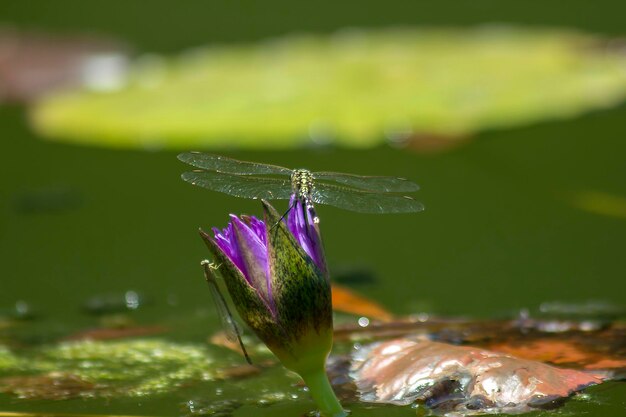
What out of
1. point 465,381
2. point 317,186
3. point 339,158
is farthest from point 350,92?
point 465,381

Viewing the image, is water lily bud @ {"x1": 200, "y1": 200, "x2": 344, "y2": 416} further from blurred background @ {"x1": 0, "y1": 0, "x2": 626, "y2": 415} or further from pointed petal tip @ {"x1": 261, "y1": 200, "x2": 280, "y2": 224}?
blurred background @ {"x1": 0, "y1": 0, "x2": 626, "y2": 415}

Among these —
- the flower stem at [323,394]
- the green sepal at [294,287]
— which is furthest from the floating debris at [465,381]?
the green sepal at [294,287]

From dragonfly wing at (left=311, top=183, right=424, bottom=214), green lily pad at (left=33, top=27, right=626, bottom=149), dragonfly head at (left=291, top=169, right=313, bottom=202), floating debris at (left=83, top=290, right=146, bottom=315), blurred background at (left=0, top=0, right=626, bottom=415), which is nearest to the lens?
dragonfly head at (left=291, top=169, right=313, bottom=202)

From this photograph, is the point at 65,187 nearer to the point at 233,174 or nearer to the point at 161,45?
the point at 233,174

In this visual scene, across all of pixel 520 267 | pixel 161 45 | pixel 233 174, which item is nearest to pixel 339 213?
pixel 520 267

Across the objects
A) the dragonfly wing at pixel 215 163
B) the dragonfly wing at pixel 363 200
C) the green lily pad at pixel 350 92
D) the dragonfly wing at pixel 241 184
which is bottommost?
the dragonfly wing at pixel 363 200

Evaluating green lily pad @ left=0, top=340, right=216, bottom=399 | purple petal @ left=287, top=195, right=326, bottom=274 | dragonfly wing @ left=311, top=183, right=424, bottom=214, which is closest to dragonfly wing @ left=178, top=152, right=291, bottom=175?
dragonfly wing @ left=311, top=183, right=424, bottom=214

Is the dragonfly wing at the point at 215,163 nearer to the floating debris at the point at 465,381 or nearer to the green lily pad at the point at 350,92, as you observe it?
the floating debris at the point at 465,381
